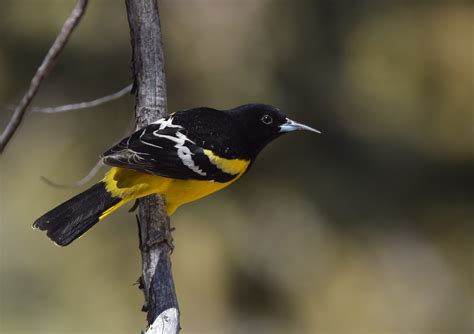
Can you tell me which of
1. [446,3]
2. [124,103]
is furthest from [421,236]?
[124,103]

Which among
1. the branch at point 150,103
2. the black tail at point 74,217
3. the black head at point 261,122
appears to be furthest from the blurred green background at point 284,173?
the black tail at point 74,217

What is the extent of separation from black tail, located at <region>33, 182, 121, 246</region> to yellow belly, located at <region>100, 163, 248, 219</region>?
1.8 inches

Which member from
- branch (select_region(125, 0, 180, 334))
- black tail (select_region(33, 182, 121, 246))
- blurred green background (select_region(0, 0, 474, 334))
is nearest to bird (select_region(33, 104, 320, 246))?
black tail (select_region(33, 182, 121, 246))

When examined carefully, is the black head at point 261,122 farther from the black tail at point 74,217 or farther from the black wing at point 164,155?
the black tail at point 74,217

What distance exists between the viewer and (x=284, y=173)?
794 centimetres

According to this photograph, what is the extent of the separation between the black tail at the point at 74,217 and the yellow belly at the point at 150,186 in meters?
0.04

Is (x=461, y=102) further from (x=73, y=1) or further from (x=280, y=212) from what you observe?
(x=73, y=1)

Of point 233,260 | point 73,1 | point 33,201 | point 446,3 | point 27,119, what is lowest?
point 233,260

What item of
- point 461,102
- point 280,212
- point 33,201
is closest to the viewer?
point 33,201

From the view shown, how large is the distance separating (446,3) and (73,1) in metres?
4.03

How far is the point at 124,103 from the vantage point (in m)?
7.52

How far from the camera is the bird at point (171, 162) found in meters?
3.54

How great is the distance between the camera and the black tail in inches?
138

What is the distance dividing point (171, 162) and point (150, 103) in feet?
1.19
